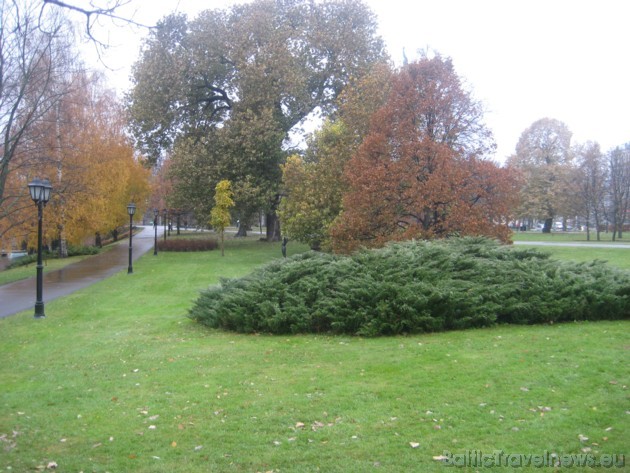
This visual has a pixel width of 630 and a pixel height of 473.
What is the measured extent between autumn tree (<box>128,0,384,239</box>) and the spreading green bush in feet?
66.0

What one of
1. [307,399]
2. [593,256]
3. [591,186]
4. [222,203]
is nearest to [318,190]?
[222,203]

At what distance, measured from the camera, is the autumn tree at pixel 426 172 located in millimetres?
16031

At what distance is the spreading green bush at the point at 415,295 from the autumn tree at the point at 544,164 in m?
44.2

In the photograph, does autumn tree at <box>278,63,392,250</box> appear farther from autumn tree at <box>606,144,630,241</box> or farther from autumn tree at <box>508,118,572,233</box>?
autumn tree at <box>508,118,572,233</box>

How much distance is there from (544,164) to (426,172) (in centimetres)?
4475

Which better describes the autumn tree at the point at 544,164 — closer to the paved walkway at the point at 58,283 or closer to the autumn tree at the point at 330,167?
the autumn tree at the point at 330,167

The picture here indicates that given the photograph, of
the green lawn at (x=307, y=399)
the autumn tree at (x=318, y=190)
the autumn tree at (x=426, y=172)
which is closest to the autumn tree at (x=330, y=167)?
the autumn tree at (x=318, y=190)

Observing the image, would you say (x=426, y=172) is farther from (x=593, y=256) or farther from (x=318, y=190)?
(x=593, y=256)

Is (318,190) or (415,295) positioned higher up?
(318,190)

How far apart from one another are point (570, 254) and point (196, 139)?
22088 mm

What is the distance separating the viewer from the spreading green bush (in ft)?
30.4

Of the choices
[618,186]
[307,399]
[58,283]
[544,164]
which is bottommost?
[58,283]

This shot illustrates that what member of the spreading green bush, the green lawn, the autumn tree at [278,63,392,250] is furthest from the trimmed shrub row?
the green lawn

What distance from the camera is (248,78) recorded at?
98.2ft
